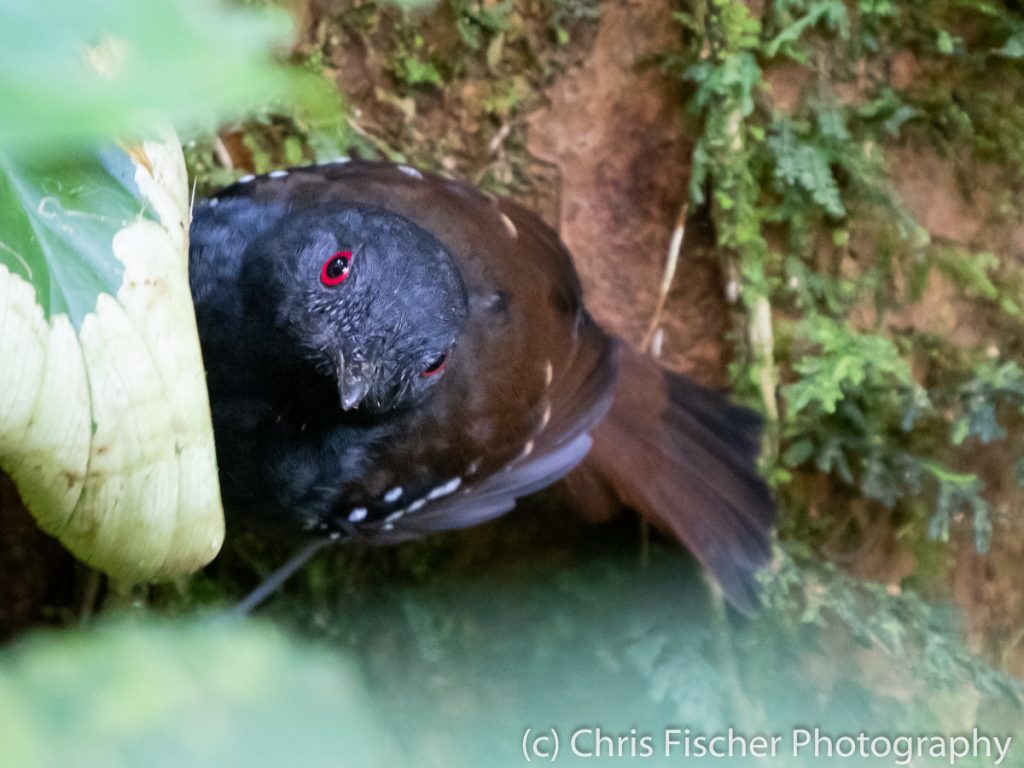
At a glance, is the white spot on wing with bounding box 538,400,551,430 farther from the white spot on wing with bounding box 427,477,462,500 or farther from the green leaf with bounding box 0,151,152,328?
the green leaf with bounding box 0,151,152,328

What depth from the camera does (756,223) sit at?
1857 millimetres

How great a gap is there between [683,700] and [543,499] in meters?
0.44

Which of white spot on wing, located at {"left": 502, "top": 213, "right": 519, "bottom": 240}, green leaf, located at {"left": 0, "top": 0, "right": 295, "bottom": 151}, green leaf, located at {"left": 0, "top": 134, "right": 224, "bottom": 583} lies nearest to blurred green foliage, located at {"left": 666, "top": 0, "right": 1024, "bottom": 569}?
white spot on wing, located at {"left": 502, "top": 213, "right": 519, "bottom": 240}

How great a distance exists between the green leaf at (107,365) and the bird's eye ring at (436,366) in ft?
2.32

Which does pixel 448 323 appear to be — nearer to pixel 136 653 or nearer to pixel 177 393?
pixel 177 393

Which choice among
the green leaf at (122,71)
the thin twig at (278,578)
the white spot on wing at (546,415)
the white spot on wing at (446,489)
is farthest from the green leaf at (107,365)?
the thin twig at (278,578)

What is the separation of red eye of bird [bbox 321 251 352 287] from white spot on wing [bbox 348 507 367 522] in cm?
38

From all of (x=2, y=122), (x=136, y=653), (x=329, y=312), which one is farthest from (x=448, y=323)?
(x=2, y=122)

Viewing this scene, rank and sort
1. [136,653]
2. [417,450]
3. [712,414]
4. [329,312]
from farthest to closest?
1. [712,414]
2. [417,450]
3. [329,312]
4. [136,653]

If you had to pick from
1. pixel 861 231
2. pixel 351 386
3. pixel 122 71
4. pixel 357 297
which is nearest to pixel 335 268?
pixel 357 297

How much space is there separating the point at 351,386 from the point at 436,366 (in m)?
0.16

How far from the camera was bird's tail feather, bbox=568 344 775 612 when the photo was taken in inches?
68.2

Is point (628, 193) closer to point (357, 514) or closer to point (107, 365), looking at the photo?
point (357, 514)

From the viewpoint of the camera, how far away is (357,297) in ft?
4.23
